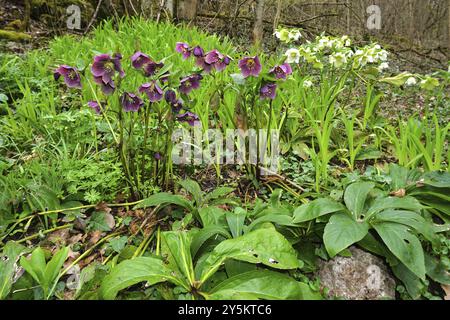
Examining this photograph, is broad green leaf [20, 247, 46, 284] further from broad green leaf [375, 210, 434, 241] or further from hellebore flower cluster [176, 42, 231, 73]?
broad green leaf [375, 210, 434, 241]

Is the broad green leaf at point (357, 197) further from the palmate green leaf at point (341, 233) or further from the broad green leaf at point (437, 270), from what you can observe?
the broad green leaf at point (437, 270)

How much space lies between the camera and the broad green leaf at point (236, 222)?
1331mm

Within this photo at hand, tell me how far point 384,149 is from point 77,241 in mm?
1854

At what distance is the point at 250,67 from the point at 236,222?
64 cm

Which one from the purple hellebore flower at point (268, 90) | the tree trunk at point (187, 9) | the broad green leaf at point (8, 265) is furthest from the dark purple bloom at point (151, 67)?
the tree trunk at point (187, 9)

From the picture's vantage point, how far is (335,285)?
126 centimetres

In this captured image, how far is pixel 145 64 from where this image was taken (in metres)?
1.40

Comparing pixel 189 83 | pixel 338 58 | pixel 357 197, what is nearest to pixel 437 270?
pixel 357 197

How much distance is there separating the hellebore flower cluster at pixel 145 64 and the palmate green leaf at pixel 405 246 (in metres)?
1.03

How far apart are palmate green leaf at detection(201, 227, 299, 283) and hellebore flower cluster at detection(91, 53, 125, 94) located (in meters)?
0.76
